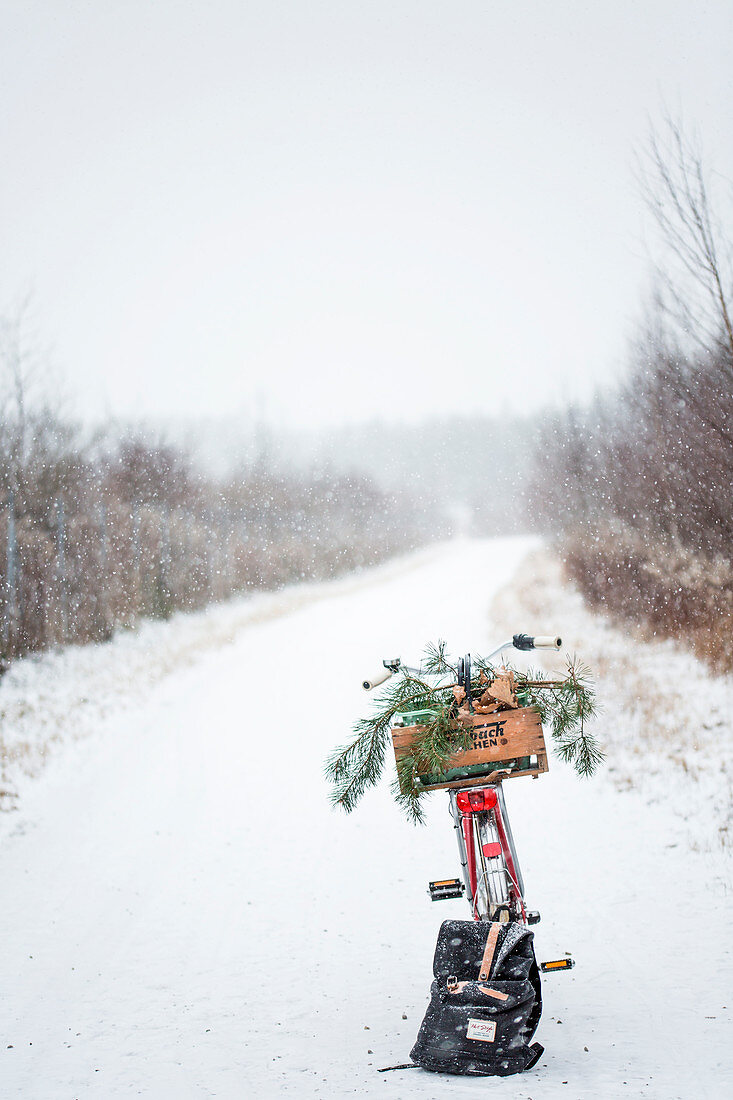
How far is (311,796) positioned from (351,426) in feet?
126

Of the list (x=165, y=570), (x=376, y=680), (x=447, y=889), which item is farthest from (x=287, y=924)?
(x=165, y=570)

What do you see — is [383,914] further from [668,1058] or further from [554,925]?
[668,1058]

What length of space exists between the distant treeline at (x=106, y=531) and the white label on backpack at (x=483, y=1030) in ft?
31.2

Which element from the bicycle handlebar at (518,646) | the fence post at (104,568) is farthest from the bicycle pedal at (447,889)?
the fence post at (104,568)

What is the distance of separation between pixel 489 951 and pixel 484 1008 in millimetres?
177

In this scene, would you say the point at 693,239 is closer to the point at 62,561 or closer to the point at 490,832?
the point at 490,832

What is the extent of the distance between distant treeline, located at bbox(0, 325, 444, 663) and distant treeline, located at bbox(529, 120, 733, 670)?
8.15 m

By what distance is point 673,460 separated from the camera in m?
8.99

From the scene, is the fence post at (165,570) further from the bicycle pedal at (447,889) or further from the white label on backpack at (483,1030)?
the white label on backpack at (483,1030)

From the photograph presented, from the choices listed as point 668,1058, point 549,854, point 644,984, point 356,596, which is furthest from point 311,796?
point 356,596

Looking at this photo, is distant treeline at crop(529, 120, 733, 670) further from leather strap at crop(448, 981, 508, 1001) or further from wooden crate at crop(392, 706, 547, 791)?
leather strap at crop(448, 981, 508, 1001)

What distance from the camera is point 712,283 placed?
22.3 feet

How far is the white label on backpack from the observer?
262 centimetres

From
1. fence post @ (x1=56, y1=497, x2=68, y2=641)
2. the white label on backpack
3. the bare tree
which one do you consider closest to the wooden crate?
the white label on backpack
